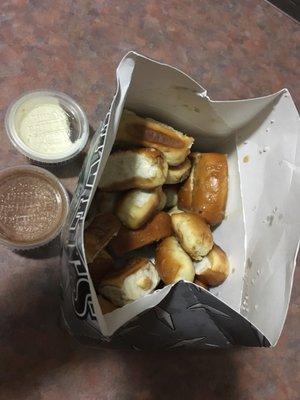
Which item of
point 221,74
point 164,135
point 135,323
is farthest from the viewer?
point 221,74

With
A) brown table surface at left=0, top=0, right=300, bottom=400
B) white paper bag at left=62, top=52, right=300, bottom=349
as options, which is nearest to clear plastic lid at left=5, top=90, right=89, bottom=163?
brown table surface at left=0, top=0, right=300, bottom=400

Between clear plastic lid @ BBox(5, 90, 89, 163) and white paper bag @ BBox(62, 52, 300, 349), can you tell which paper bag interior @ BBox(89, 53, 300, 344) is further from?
clear plastic lid @ BBox(5, 90, 89, 163)

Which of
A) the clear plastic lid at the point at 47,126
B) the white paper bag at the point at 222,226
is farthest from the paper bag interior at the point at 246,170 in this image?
the clear plastic lid at the point at 47,126

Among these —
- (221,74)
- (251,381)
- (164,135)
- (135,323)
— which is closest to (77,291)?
(135,323)

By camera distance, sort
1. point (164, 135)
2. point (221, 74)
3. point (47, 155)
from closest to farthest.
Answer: point (164, 135)
point (47, 155)
point (221, 74)

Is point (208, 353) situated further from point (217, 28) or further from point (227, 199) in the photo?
point (217, 28)

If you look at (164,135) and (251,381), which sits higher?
(164,135)
